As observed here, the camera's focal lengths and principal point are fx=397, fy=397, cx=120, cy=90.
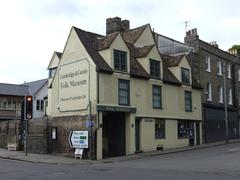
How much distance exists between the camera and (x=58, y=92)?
30719 millimetres

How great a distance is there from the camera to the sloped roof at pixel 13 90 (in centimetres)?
5626

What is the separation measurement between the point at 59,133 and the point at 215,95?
729 inches

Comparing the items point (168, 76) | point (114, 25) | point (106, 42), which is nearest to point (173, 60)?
point (168, 76)

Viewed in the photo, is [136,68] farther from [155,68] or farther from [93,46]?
[93,46]

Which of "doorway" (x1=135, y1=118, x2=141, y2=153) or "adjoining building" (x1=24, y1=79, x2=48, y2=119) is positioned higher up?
"adjoining building" (x1=24, y1=79, x2=48, y2=119)

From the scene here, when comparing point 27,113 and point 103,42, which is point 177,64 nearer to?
point 103,42

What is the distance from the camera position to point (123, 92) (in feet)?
94.1

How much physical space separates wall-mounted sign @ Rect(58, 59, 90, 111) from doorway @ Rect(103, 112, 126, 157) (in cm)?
251

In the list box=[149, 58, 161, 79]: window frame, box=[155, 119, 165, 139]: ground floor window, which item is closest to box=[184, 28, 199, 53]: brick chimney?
box=[149, 58, 161, 79]: window frame

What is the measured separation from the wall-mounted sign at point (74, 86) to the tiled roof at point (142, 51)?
18.0 feet

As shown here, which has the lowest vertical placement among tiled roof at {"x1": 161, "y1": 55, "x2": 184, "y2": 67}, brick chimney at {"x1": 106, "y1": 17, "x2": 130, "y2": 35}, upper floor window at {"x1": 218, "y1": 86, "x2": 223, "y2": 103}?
upper floor window at {"x1": 218, "y1": 86, "x2": 223, "y2": 103}

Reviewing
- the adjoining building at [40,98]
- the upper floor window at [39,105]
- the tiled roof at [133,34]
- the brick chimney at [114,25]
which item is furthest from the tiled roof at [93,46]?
the upper floor window at [39,105]

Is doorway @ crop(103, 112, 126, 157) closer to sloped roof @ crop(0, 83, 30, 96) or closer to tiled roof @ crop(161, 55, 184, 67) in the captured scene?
tiled roof @ crop(161, 55, 184, 67)

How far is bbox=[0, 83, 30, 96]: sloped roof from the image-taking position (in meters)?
56.3
